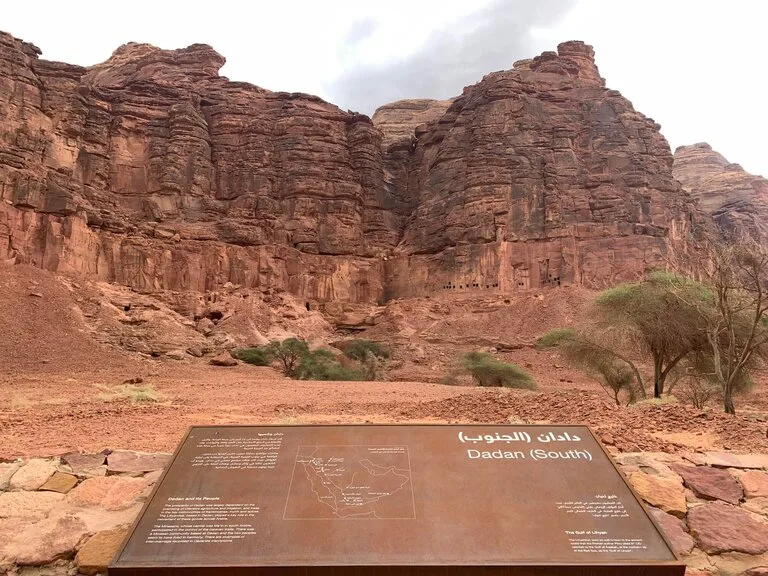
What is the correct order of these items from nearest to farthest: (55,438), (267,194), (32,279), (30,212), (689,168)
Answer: (55,438) < (32,279) < (30,212) < (267,194) < (689,168)

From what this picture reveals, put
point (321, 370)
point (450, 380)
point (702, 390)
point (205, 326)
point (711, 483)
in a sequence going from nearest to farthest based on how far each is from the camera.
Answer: point (711, 483), point (702, 390), point (321, 370), point (450, 380), point (205, 326)

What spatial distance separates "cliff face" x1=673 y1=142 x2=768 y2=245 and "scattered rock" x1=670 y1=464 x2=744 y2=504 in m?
84.5

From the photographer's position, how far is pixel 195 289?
5341 cm

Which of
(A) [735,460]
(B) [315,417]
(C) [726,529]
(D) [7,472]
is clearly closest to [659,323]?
(B) [315,417]

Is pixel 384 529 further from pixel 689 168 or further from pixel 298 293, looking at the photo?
pixel 689 168

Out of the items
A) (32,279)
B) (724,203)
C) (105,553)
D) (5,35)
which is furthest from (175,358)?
(724,203)

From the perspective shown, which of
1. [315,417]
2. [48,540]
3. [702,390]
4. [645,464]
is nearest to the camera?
[48,540]

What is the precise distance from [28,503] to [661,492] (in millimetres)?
5580

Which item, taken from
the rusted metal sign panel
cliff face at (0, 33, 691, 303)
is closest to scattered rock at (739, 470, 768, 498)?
the rusted metal sign panel

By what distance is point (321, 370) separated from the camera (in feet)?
109

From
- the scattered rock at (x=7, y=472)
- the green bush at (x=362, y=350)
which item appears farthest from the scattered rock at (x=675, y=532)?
the green bush at (x=362, y=350)

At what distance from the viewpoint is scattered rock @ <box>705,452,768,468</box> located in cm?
561

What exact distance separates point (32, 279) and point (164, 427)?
32.9m

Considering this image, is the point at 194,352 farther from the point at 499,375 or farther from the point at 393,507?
the point at 393,507
